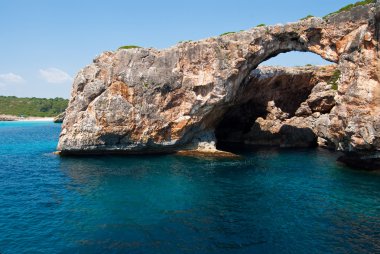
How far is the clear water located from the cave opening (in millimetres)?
19241

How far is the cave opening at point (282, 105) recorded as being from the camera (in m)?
59.0

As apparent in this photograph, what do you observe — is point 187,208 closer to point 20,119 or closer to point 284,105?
point 284,105

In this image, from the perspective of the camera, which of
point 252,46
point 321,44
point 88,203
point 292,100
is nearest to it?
point 88,203

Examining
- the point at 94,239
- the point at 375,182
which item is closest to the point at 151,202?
the point at 94,239

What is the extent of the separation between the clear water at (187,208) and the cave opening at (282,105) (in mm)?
19241

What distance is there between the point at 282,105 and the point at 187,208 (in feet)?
159

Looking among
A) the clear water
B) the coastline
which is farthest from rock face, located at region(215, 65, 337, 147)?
the coastline

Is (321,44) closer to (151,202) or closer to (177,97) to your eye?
(177,97)

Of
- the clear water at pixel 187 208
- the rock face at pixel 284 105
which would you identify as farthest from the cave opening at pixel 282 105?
the clear water at pixel 187 208

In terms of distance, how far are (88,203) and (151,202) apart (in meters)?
5.18

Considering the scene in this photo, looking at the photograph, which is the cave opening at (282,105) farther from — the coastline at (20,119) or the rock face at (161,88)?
the coastline at (20,119)

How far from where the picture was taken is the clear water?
18.9 m

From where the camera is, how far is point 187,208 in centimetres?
2498

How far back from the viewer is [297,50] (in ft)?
145
